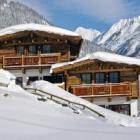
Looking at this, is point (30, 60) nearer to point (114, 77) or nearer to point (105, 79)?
point (105, 79)

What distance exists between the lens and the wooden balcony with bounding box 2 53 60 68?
1513 inches

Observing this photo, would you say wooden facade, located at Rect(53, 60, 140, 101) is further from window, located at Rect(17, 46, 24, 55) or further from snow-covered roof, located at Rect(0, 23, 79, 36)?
window, located at Rect(17, 46, 24, 55)

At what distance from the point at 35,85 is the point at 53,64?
5232 mm

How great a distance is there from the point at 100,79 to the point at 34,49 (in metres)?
6.35

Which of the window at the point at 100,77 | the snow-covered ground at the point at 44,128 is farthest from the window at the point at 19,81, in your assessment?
the snow-covered ground at the point at 44,128

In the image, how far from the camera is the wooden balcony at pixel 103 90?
116 ft

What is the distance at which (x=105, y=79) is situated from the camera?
3666 cm

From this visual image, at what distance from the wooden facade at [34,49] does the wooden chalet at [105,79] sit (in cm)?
275

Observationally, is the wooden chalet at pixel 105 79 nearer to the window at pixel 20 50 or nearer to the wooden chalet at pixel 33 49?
the wooden chalet at pixel 33 49

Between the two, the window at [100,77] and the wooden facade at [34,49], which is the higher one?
the wooden facade at [34,49]

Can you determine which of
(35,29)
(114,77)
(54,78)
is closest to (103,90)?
(114,77)

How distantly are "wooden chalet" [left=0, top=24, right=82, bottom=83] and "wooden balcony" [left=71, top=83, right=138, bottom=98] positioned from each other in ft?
13.0

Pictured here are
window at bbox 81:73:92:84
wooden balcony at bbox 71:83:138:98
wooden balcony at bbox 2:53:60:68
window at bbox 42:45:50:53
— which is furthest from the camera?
window at bbox 42:45:50:53


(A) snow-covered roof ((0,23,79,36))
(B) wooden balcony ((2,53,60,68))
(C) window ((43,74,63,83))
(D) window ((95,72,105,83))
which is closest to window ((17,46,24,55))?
(B) wooden balcony ((2,53,60,68))
